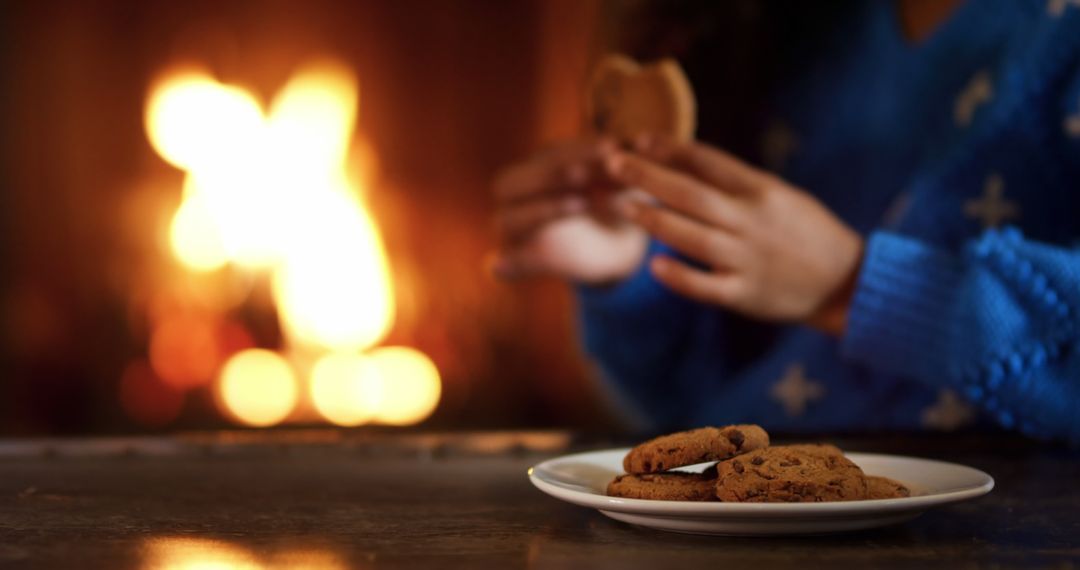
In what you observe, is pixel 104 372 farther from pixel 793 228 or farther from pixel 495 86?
pixel 793 228

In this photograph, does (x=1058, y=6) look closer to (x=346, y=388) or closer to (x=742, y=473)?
(x=742, y=473)

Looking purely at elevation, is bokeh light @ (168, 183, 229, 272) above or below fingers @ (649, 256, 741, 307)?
above

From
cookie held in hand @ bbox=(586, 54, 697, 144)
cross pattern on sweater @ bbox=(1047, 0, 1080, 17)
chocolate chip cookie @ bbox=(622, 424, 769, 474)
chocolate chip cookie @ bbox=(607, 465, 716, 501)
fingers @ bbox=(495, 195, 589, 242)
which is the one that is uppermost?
cross pattern on sweater @ bbox=(1047, 0, 1080, 17)

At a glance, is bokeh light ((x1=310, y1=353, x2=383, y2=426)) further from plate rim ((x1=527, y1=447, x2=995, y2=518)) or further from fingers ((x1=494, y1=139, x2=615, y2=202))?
plate rim ((x1=527, y1=447, x2=995, y2=518))

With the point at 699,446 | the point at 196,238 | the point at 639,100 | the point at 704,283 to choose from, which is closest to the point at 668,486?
the point at 699,446

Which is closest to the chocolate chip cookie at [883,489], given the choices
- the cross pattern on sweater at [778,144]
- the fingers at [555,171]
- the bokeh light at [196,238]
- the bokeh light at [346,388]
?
the fingers at [555,171]

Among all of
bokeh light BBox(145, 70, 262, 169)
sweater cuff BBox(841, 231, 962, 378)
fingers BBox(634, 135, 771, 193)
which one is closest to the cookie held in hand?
fingers BBox(634, 135, 771, 193)
